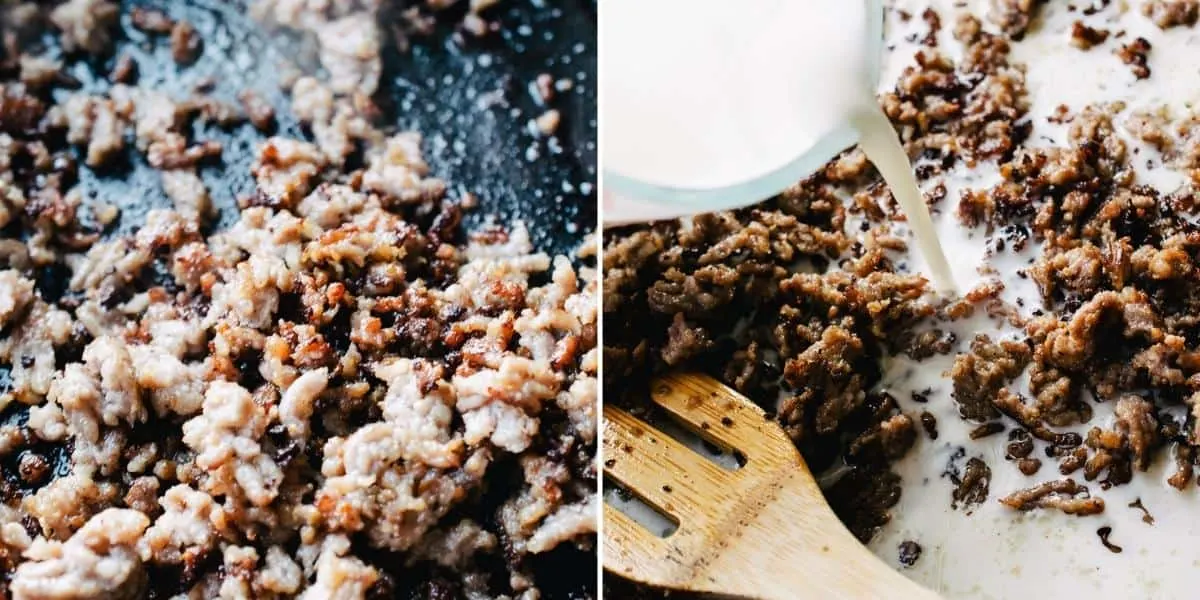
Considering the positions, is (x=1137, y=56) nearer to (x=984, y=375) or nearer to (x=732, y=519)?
(x=984, y=375)

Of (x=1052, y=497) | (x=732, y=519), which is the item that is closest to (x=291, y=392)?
(x=732, y=519)

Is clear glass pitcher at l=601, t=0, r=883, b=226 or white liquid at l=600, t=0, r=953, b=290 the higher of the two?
white liquid at l=600, t=0, r=953, b=290

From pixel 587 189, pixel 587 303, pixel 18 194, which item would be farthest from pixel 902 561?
pixel 18 194

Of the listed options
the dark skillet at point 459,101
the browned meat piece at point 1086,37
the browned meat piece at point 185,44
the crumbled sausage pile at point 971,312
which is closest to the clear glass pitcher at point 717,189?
the crumbled sausage pile at point 971,312

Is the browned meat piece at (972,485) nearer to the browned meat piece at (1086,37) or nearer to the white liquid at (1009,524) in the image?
the white liquid at (1009,524)

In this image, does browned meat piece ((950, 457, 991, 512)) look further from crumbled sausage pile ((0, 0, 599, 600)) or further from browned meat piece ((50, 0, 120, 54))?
browned meat piece ((50, 0, 120, 54))

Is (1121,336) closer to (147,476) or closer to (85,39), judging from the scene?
(147,476)

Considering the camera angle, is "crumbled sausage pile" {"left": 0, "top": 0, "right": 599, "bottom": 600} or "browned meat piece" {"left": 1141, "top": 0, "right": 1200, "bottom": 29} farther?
"browned meat piece" {"left": 1141, "top": 0, "right": 1200, "bottom": 29}

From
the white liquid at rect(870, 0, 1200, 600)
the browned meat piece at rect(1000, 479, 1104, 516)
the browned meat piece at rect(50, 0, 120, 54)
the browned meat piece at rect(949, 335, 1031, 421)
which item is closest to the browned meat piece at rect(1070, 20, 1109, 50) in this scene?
the white liquid at rect(870, 0, 1200, 600)
